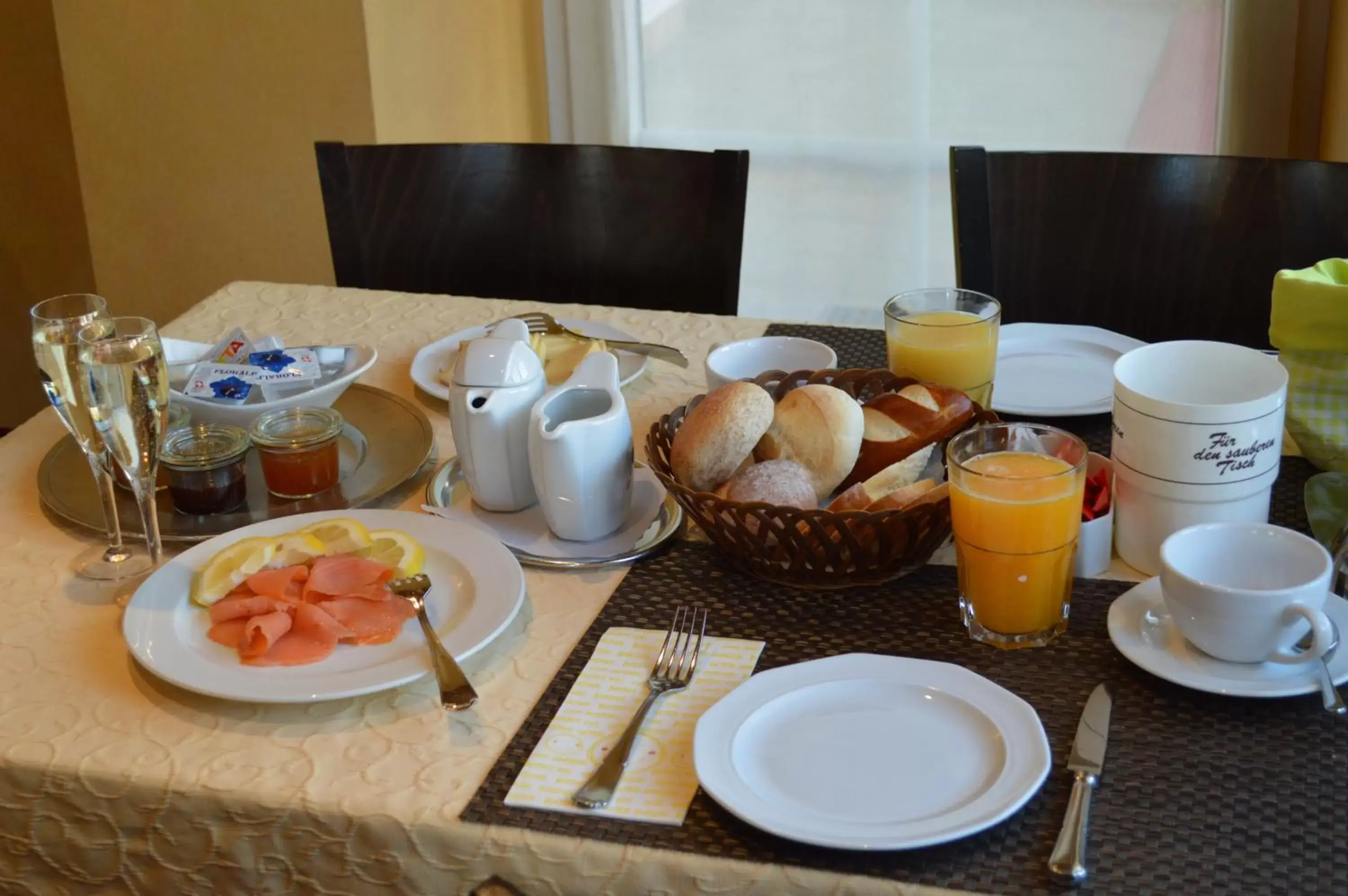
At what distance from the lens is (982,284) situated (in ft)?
5.68

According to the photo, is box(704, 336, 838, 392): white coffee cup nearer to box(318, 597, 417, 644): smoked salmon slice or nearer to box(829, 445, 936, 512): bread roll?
box(829, 445, 936, 512): bread roll

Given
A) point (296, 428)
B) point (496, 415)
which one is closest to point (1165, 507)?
point (496, 415)

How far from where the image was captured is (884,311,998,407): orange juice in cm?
122

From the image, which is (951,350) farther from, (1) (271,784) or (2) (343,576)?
(1) (271,784)

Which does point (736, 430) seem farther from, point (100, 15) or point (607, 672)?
point (100, 15)

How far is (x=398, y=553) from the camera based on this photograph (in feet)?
3.44

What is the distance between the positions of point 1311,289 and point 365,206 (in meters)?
1.26

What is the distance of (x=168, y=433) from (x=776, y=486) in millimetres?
555

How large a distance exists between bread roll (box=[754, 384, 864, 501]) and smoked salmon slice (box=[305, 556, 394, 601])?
32cm

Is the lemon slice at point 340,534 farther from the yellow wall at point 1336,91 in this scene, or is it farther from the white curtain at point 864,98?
the yellow wall at point 1336,91

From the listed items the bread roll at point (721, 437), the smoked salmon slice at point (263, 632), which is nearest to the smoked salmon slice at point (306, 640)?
the smoked salmon slice at point (263, 632)

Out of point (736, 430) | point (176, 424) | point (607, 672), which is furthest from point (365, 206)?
point (607, 672)

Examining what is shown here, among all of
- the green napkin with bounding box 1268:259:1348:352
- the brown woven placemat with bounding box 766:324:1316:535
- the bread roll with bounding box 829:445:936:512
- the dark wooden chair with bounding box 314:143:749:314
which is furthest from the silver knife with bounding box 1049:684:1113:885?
the dark wooden chair with bounding box 314:143:749:314

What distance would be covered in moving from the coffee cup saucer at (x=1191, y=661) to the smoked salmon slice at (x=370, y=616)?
1.63 feet
